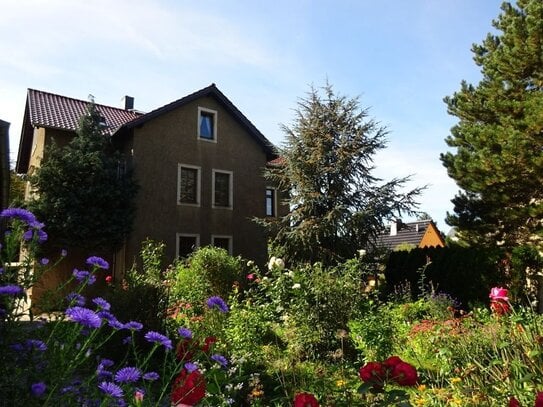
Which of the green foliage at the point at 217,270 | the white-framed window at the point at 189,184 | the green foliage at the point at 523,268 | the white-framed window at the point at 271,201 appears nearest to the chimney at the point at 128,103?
the white-framed window at the point at 189,184

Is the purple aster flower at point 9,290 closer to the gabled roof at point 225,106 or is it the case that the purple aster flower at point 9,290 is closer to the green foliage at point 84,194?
the green foliage at point 84,194

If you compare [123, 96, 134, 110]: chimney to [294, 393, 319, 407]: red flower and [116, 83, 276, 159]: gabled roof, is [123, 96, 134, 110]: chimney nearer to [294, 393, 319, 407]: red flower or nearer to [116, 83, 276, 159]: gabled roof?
[116, 83, 276, 159]: gabled roof

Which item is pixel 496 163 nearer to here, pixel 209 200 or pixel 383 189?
pixel 383 189

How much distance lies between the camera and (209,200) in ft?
62.5

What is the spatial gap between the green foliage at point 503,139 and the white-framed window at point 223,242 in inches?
336

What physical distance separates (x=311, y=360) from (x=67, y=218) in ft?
36.1

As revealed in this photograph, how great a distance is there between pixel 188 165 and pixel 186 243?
9.97ft

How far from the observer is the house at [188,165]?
17.5 meters

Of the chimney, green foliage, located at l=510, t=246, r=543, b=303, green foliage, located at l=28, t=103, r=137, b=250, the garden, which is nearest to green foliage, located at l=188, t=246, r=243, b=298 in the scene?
the garden

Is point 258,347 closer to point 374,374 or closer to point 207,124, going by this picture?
point 374,374

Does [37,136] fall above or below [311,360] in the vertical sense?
above

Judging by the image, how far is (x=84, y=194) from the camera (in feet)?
50.2

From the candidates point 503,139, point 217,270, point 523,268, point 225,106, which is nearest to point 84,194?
point 217,270

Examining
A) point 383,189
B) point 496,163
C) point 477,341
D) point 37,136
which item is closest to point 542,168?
point 496,163
